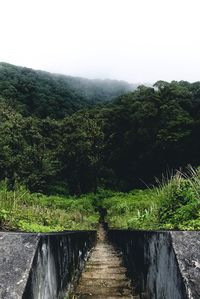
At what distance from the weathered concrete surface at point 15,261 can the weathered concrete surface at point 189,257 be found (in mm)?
1051

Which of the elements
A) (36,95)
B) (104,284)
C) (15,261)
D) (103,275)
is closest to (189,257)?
(15,261)

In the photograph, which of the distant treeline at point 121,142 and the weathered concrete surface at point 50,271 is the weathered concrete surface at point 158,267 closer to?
the weathered concrete surface at point 50,271

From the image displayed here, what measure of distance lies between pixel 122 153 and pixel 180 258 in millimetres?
50011

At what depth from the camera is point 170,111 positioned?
48.2 metres

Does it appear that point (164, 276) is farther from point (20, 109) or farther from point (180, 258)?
point (20, 109)

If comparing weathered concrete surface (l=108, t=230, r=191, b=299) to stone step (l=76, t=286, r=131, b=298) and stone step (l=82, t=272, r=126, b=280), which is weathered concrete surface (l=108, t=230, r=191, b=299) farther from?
stone step (l=82, t=272, r=126, b=280)

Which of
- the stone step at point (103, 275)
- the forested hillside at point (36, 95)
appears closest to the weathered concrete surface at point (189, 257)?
the stone step at point (103, 275)

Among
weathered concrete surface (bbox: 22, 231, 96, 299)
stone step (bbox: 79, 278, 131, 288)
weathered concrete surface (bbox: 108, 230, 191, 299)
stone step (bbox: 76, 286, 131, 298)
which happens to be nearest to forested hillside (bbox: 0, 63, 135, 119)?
stone step (bbox: 79, 278, 131, 288)

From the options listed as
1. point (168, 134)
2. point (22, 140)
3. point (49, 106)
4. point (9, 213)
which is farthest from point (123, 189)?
point (9, 213)

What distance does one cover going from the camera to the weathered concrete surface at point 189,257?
115 inches

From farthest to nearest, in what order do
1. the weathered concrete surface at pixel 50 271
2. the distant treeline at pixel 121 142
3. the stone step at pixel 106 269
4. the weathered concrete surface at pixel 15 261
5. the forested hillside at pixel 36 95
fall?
the forested hillside at pixel 36 95
the distant treeline at pixel 121 142
the stone step at pixel 106 269
the weathered concrete surface at pixel 50 271
the weathered concrete surface at pixel 15 261

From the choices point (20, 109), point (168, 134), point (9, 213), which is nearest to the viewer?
point (9, 213)

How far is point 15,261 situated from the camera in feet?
10.2

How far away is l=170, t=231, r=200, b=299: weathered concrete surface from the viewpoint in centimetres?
293
